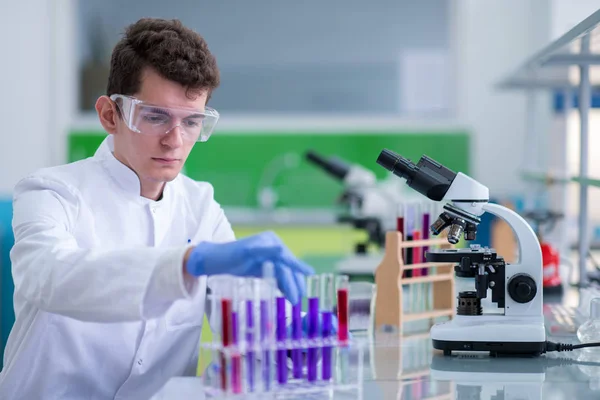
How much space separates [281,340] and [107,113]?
783 millimetres

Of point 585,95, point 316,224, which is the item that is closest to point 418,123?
point 316,224

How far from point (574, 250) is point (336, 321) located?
3.53 metres

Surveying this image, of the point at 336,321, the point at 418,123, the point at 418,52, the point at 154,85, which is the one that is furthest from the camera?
the point at 418,52

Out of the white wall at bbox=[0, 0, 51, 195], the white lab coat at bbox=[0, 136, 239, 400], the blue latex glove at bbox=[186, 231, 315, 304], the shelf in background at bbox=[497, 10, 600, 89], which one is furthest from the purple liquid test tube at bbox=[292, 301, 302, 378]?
the white wall at bbox=[0, 0, 51, 195]

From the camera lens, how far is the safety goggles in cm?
175

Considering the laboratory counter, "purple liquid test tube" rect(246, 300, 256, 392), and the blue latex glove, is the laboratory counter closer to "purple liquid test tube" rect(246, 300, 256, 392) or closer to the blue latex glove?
"purple liquid test tube" rect(246, 300, 256, 392)

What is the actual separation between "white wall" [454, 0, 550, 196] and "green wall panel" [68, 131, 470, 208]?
1.32ft

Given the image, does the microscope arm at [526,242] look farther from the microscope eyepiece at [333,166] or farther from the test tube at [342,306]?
the microscope eyepiece at [333,166]

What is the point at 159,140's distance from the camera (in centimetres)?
179

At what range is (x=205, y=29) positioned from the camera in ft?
21.5

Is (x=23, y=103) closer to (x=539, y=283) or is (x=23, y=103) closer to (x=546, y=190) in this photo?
(x=546, y=190)

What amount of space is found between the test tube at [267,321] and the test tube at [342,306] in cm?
14

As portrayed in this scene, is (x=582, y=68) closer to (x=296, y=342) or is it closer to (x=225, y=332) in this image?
(x=296, y=342)

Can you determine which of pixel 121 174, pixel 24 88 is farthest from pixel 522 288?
pixel 24 88
